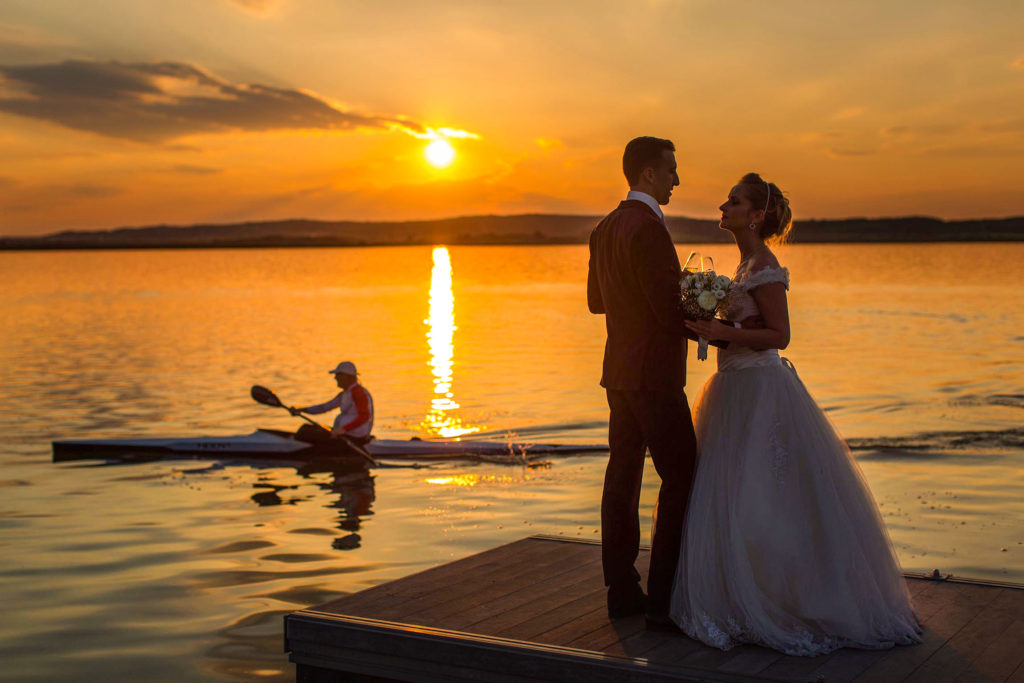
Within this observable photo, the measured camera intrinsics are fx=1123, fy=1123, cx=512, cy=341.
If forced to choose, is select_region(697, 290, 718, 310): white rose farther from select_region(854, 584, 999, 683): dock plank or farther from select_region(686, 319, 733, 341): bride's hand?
select_region(854, 584, 999, 683): dock plank

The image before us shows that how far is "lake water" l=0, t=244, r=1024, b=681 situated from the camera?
948 cm

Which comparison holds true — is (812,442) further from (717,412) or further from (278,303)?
(278,303)

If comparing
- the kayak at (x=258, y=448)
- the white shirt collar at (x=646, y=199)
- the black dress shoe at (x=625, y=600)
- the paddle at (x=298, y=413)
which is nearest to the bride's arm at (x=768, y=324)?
the white shirt collar at (x=646, y=199)

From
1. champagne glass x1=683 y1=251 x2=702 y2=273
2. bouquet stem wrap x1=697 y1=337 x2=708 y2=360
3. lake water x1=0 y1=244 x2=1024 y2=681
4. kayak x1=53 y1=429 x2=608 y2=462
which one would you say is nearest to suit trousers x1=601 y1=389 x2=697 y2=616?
bouquet stem wrap x1=697 y1=337 x2=708 y2=360

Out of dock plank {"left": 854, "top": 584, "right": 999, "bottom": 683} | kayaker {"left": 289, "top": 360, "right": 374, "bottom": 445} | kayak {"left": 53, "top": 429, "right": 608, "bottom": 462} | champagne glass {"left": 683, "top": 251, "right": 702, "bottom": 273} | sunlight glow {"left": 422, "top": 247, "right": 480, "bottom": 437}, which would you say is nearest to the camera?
dock plank {"left": 854, "top": 584, "right": 999, "bottom": 683}

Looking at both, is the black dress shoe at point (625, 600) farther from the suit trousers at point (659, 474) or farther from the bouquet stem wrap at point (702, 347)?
the bouquet stem wrap at point (702, 347)

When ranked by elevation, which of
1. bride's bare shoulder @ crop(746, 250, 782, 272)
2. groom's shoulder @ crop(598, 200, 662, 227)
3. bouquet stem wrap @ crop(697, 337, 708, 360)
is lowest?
bouquet stem wrap @ crop(697, 337, 708, 360)

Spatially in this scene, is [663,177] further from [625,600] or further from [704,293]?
[625,600]

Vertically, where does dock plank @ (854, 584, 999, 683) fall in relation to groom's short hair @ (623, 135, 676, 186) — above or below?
below

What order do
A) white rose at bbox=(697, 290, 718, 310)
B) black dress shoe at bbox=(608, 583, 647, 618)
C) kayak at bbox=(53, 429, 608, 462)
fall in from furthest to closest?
1. kayak at bbox=(53, 429, 608, 462)
2. black dress shoe at bbox=(608, 583, 647, 618)
3. white rose at bbox=(697, 290, 718, 310)

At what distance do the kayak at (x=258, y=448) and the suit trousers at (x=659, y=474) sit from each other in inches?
441

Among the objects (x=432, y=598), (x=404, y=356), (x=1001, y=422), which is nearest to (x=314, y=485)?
(x=432, y=598)

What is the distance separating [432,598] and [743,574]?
1.91m

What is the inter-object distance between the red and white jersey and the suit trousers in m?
10.6
